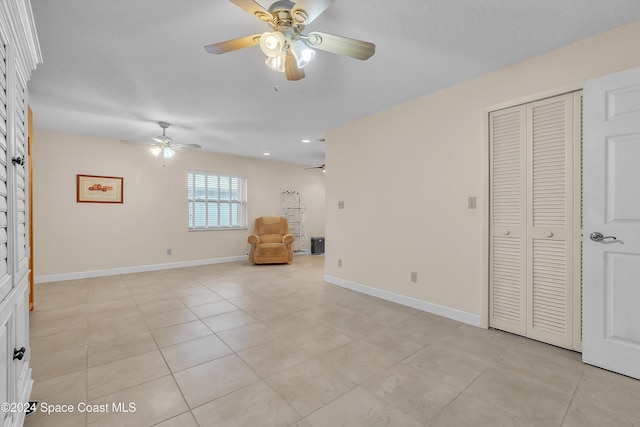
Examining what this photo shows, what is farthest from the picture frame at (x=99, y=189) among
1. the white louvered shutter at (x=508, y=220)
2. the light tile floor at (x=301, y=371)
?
the white louvered shutter at (x=508, y=220)

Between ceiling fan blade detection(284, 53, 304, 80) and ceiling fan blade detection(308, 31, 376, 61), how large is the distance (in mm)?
193

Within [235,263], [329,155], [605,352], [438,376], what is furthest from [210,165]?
[605,352]

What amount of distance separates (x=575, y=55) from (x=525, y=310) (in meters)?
2.11

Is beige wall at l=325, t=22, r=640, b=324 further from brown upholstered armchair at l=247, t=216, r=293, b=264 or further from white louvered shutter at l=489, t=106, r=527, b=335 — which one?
brown upholstered armchair at l=247, t=216, r=293, b=264

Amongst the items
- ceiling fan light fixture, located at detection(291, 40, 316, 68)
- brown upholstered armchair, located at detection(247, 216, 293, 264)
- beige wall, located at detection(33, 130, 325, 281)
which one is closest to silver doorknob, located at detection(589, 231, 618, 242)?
ceiling fan light fixture, located at detection(291, 40, 316, 68)

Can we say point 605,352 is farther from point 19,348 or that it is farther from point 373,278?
point 19,348

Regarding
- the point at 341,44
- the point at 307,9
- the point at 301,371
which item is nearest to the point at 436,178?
the point at 341,44

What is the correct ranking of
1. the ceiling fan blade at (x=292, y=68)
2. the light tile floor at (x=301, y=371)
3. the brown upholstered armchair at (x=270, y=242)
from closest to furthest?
the light tile floor at (x=301, y=371) < the ceiling fan blade at (x=292, y=68) < the brown upholstered armchair at (x=270, y=242)

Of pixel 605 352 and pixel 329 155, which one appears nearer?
pixel 605 352

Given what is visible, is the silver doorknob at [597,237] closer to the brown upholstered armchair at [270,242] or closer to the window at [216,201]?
the brown upholstered armchair at [270,242]

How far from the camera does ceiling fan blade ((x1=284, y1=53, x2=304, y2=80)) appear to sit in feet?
6.10

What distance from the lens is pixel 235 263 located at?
6133 millimetres

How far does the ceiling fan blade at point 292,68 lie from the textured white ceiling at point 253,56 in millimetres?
352

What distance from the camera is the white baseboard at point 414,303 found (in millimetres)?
2771
